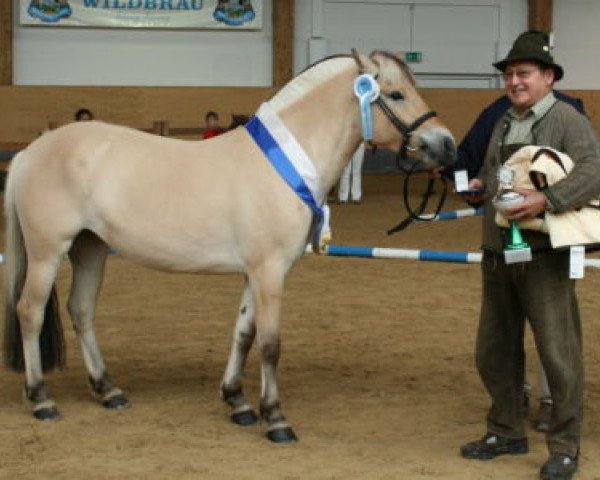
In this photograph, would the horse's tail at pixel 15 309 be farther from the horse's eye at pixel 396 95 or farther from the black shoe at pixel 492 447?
the black shoe at pixel 492 447

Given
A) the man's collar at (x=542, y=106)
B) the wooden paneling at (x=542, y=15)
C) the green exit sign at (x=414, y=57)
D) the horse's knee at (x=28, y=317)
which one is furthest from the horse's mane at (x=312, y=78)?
the wooden paneling at (x=542, y=15)

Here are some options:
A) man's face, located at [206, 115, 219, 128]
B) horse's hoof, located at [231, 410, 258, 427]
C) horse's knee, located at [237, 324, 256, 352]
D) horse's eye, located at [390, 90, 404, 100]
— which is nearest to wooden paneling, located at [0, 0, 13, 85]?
man's face, located at [206, 115, 219, 128]

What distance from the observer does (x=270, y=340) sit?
218 inches

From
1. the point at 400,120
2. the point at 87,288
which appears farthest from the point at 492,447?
the point at 87,288

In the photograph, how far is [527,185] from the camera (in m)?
4.67

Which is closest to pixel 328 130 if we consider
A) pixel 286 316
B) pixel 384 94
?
pixel 384 94

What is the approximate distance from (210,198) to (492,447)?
70.9 inches

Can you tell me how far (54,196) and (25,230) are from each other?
0.28m

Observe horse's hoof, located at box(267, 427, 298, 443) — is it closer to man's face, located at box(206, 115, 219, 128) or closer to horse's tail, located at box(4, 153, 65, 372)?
horse's tail, located at box(4, 153, 65, 372)

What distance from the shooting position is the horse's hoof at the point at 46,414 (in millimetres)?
5789

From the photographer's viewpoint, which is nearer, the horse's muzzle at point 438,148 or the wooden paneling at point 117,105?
the horse's muzzle at point 438,148

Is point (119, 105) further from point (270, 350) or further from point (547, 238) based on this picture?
point (547, 238)

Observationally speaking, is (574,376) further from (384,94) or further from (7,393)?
(7,393)

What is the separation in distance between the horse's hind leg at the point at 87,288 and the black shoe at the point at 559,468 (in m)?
2.48
